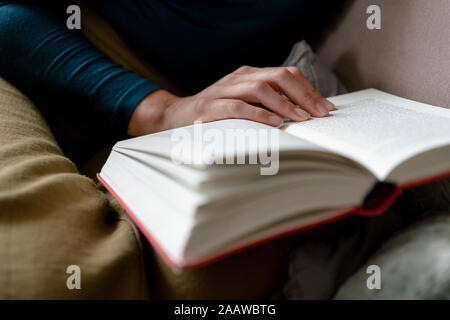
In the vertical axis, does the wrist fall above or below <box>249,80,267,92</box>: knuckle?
below

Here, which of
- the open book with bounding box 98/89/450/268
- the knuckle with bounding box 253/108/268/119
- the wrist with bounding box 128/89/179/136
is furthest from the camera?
the wrist with bounding box 128/89/179/136

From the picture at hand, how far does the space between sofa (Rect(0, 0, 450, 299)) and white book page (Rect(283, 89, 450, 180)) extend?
0.31 ft

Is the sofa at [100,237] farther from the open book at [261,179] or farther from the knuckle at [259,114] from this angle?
the knuckle at [259,114]

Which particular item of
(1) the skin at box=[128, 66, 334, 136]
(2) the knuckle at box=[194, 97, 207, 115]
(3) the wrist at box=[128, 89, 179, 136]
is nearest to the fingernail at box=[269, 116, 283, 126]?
(1) the skin at box=[128, 66, 334, 136]

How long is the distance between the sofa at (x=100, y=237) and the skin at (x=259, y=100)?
161 millimetres

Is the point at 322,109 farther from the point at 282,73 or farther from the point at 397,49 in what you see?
the point at 397,49

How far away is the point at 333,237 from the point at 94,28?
0.61 m

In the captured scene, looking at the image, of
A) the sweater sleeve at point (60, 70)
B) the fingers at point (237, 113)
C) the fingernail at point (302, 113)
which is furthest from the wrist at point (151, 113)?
the fingernail at point (302, 113)

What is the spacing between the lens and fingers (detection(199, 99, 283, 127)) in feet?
1.52

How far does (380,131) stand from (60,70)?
1.78 feet

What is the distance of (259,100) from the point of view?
0.49 metres

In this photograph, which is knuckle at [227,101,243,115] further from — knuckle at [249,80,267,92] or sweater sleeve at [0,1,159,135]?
sweater sleeve at [0,1,159,135]

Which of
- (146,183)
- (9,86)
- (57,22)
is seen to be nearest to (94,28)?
(57,22)
